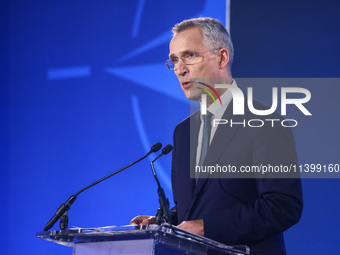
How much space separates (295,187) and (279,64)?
1.90 metres

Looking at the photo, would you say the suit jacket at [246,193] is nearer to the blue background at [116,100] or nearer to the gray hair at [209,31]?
the gray hair at [209,31]

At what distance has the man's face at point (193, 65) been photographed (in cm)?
215

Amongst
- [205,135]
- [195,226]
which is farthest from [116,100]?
[195,226]

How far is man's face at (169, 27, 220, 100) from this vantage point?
215 cm

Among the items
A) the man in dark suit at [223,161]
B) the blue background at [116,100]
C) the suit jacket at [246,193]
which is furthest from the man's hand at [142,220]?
the blue background at [116,100]

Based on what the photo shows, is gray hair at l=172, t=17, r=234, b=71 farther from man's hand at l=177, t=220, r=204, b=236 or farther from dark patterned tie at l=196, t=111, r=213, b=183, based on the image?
man's hand at l=177, t=220, r=204, b=236

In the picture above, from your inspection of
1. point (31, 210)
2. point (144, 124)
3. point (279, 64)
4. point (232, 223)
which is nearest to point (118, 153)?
point (144, 124)

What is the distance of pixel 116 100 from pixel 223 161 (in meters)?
1.76

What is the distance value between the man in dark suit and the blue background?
1.15 meters

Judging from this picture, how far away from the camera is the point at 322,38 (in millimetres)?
3447

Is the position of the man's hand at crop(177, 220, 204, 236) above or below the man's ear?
below

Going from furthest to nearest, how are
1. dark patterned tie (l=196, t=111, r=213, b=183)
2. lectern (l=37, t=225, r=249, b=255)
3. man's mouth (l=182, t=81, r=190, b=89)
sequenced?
1. man's mouth (l=182, t=81, r=190, b=89)
2. dark patterned tie (l=196, t=111, r=213, b=183)
3. lectern (l=37, t=225, r=249, b=255)

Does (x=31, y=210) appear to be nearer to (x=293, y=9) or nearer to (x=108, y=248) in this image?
(x=108, y=248)

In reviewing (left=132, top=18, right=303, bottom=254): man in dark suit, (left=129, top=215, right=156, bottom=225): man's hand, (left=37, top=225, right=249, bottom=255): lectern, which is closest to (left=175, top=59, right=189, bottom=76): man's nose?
(left=132, top=18, right=303, bottom=254): man in dark suit
